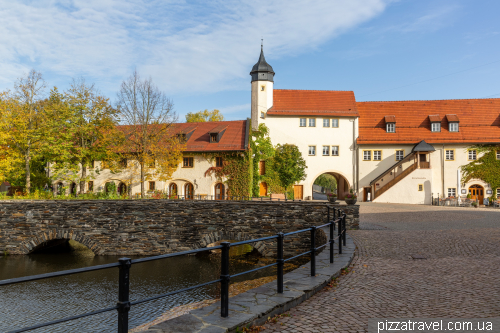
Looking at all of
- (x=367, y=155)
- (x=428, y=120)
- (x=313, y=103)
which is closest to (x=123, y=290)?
(x=367, y=155)

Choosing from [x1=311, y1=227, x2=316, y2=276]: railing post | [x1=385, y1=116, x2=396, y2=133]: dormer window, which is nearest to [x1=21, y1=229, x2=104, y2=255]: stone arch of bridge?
[x1=311, y1=227, x2=316, y2=276]: railing post

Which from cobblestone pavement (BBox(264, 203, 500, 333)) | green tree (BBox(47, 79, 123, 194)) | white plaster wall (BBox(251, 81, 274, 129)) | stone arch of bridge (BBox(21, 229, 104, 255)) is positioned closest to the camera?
cobblestone pavement (BBox(264, 203, 500, 333))

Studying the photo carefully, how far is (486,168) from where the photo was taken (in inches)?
1348

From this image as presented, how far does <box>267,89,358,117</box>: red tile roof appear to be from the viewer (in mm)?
37406

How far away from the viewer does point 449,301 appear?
17.1ft

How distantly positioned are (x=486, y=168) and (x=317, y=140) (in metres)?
14.6

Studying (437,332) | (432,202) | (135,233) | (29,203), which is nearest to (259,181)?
(432,202)

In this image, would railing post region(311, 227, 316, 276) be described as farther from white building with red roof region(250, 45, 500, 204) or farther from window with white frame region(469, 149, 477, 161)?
window with white frame region(469, 149, 477, 161)

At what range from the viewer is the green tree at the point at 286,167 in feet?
118

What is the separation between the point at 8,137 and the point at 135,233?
585 inches

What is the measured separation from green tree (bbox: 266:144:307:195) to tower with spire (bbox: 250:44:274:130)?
11.7 ft

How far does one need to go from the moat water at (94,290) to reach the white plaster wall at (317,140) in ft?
64.5

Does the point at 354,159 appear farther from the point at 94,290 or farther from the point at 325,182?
the point at 325,182

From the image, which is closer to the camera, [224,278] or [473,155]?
[224,278]
